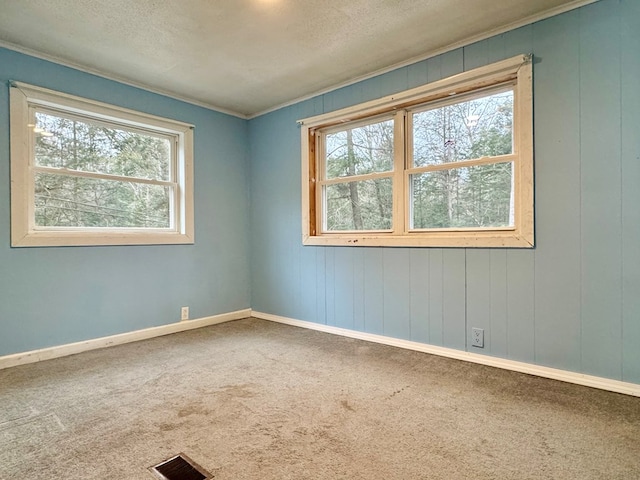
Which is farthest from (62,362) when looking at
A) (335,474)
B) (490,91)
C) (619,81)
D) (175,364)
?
(619,81)

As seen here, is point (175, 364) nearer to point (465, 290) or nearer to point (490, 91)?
point (465, 290)

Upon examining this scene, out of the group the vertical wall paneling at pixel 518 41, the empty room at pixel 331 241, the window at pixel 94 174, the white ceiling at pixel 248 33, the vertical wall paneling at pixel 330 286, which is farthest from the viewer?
the vertical wall paneling at pixel 330 286

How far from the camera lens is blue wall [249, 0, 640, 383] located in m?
2.08

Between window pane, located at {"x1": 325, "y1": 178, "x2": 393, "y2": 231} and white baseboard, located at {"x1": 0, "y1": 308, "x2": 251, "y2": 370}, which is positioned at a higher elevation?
window pane, located at {"x1": 325, "y1": 178, "x2": 393, "y2": 231}

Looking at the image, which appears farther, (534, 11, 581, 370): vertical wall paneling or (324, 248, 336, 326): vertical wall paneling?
(324, 248, 336, 326): vertical wall paneling

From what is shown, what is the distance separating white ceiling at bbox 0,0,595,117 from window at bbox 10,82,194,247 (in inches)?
15.5

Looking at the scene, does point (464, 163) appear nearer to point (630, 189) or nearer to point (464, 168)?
point (464, 168)

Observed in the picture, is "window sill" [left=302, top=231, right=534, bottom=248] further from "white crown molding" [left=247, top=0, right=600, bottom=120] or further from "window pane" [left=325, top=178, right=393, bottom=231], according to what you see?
"white crown molding" [left=247, top=0, right=600, bottom=120]

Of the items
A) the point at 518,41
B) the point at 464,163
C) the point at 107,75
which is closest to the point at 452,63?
the point at 518,41

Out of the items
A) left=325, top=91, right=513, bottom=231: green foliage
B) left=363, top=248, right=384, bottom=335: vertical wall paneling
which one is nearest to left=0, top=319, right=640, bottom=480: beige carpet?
left=363, top=248, right=384, bottom=335: vertical wall paneling

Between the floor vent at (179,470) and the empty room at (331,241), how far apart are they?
0.5 inches

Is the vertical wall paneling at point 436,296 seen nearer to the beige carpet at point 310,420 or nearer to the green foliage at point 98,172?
the beige carpet at point 310,420

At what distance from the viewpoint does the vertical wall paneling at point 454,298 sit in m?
2.69

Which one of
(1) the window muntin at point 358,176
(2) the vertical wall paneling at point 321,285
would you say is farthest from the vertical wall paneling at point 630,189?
(2) the vertical wall paneling at point 321,285
